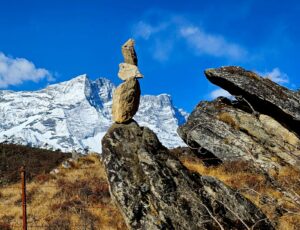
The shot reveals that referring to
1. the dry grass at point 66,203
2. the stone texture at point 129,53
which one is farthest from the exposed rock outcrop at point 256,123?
the stone texture at point 129,53

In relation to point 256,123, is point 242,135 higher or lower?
lower

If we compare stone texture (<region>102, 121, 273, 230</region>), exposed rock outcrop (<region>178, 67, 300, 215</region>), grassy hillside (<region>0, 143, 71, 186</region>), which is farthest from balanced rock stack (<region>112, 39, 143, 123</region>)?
grassy hillside (<region>0, 143, 71, 186</region>)

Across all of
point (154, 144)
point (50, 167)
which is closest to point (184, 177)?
point (154, 144)

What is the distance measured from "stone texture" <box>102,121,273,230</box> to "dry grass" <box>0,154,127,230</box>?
3292 mm

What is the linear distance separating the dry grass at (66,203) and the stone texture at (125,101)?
3.94 m

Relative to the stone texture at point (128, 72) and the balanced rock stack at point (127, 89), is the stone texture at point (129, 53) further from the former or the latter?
the stone texture at point (128, 72)

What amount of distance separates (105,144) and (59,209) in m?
6.08

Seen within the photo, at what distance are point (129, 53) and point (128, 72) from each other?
2.14 ft

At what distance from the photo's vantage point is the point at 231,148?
20.3 m

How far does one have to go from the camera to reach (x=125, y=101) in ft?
45.5

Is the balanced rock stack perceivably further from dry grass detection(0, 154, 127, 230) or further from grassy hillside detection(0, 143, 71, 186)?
grassy hillside detection(0, 143, 71, 186)

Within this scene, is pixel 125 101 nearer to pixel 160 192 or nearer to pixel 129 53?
pixel 129 53

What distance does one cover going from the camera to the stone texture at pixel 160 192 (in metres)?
11.1

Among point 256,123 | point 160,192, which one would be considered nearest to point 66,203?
point 160,192
